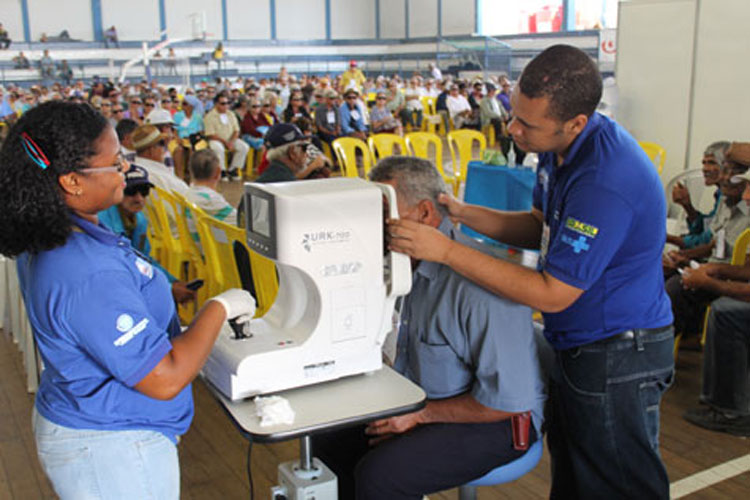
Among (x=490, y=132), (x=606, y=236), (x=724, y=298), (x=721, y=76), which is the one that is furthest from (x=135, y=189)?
(x=490, y=132)

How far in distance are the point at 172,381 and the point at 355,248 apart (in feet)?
1.45

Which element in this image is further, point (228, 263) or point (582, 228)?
point (228, 263)

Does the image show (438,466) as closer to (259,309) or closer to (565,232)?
(565,232)

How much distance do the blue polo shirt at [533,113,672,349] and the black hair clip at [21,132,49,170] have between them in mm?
1019

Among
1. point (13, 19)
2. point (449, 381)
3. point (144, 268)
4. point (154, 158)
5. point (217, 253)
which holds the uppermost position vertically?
point (13, 19)

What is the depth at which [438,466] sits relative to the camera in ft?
5.64

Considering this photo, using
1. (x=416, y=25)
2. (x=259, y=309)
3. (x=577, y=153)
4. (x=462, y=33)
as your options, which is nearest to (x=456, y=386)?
(x=577, y=153)

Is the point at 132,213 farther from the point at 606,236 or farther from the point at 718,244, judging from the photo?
the point at 718,244

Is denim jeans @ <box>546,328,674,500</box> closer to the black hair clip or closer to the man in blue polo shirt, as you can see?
the man in blue polo shirt

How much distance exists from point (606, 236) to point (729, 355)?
1.82 m

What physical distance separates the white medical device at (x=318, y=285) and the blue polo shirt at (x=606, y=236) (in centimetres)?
37

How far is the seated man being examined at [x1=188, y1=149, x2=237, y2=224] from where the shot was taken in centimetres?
400

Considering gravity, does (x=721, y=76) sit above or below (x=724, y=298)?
above

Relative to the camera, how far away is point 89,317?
4.22 feet
